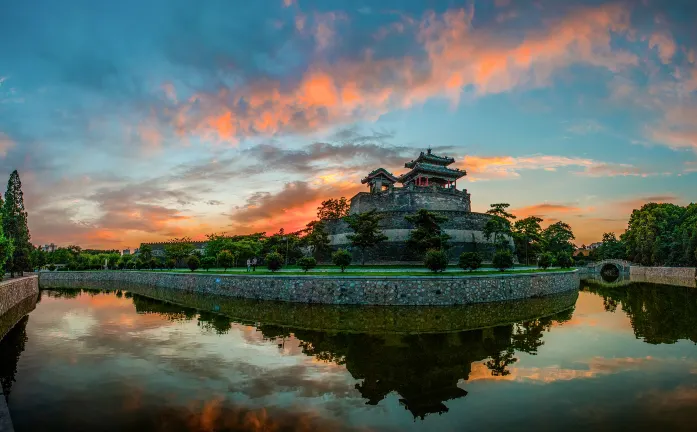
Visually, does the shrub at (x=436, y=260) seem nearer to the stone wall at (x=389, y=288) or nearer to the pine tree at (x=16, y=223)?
the stone wall at (x=389, y=288)

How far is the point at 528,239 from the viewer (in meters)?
47.5

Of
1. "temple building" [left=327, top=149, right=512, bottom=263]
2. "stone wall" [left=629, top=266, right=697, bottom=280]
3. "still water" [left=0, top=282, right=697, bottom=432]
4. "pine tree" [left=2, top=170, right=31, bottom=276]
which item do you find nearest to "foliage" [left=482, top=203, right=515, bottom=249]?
"temple building" [left=327, top=149, right=512, bottom=263]

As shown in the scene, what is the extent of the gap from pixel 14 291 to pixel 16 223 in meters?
18.2

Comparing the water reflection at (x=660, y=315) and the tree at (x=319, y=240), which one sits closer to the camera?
the water reflection at (x=660, y=315)

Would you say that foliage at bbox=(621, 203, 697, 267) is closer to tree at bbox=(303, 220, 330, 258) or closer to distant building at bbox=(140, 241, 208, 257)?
tree at bbox=(303, 220, 330, 258)

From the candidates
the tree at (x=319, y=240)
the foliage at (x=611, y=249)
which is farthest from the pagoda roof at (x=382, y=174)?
the foliage at (x=611, y=249)

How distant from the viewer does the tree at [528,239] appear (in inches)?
1867

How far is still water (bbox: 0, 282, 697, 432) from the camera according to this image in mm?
8188

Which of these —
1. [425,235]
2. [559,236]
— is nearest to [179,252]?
[425,235]

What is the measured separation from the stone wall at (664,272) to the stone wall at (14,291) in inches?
2736

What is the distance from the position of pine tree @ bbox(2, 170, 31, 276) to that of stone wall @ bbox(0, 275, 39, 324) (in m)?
4.57

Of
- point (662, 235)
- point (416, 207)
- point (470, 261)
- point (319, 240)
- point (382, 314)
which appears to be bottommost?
point (382, 314)

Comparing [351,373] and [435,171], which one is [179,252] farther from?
[351,373]

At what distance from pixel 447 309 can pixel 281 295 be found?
35.3 ft
